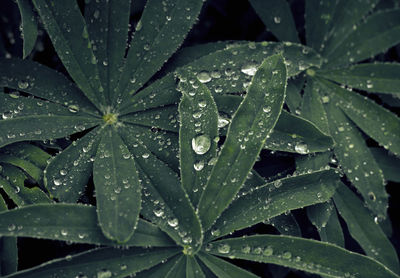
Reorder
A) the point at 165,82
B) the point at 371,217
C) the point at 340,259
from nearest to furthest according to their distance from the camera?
1. the point at 340,259
2. the point at 165,82
3. the point at 371,217

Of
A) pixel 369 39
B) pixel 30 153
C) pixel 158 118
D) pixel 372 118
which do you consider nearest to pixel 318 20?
pixel 369 39

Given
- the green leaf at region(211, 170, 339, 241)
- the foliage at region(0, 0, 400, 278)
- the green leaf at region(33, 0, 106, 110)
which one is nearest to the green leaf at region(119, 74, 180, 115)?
the foliage at region(0, 0, 400, 278)

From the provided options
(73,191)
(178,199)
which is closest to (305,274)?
(178,199)

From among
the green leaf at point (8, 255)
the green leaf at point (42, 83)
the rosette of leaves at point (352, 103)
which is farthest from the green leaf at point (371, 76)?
the green leaf at point (8, 255)

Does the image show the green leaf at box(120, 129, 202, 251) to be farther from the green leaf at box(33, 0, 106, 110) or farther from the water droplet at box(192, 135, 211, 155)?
the green leaf at box(33, 0, 106, 110)

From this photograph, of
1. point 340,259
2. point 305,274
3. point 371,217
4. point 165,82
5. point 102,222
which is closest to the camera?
point 102,222

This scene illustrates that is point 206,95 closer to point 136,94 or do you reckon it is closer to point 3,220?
point 136,94

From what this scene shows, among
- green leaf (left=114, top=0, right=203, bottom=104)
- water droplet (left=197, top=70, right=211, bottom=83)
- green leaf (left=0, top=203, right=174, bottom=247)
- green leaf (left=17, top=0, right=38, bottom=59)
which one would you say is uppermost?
green leaf (left=17, top=0, right=38, bottom=59)
